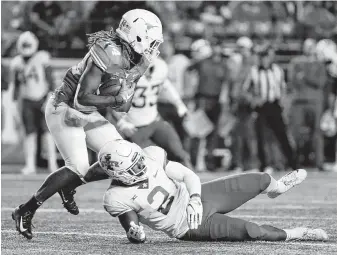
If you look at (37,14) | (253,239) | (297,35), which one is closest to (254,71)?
(297,35)

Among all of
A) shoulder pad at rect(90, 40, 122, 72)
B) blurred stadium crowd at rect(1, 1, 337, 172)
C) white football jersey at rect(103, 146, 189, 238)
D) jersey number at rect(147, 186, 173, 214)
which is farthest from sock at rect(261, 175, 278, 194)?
blurred stadium crowd at rect(1, 1, 337, 172)

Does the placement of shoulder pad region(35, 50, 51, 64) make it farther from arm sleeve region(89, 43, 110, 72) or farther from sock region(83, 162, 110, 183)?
arm sleeve region(89, 43, 110, 72)

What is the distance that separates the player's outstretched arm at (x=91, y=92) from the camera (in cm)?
599

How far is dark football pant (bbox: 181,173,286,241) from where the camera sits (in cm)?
552

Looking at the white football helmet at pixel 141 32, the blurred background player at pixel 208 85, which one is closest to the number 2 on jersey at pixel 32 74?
the blurred background player at pixel 208 85

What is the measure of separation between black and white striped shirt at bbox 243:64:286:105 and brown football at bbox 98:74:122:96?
19.0 feet

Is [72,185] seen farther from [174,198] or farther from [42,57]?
[42,57]

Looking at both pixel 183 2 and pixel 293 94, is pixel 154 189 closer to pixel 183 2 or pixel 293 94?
pixel 293 94

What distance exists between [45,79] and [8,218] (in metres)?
Answer: 4.86

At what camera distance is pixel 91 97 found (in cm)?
609

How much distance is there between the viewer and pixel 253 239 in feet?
18.5

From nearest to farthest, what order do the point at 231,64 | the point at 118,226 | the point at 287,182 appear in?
the point at 287,182, the point at 118,226, the point at 231,64

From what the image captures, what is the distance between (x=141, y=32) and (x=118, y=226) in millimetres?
1468

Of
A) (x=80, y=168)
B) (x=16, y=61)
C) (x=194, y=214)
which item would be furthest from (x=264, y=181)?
(x=16, y=61)
